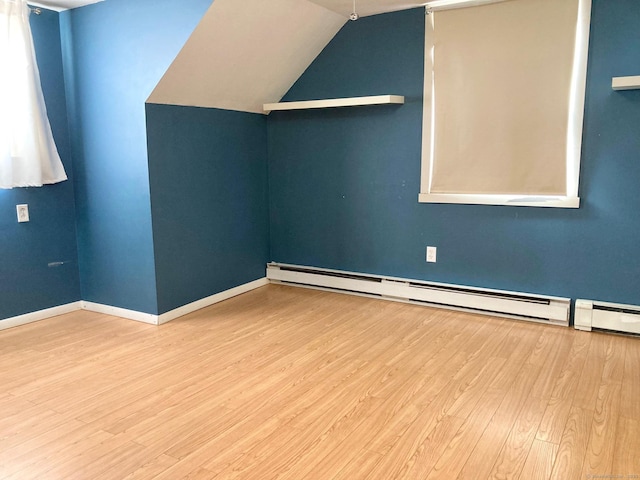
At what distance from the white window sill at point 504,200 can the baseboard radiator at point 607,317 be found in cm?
62

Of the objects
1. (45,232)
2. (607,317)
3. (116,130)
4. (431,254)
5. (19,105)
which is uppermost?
(19,105)

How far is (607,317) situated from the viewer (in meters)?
3.12

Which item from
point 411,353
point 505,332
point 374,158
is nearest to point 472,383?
point 411,353

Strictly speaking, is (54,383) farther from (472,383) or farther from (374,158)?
(374,158)

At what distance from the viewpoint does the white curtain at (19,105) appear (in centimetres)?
311

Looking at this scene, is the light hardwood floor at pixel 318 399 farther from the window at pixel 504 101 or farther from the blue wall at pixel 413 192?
the window at pixel 504 101

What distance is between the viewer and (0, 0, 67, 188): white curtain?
3.11 m

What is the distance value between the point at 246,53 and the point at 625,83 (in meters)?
2.28

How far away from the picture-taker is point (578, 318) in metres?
3.21

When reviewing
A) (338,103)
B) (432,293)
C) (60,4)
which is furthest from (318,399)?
(60,4)

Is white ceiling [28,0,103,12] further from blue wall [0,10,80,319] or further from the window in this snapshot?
the window

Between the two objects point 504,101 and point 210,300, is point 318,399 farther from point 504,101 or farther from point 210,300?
point 504,101

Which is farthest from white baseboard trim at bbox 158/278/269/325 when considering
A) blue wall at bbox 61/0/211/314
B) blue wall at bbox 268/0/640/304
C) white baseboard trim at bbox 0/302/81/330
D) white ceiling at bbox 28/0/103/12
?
white ceiling at bbox 28/0/103/12

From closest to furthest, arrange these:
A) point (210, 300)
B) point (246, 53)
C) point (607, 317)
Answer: point (607, 317) < point (246, 53) < point (210, 300)
